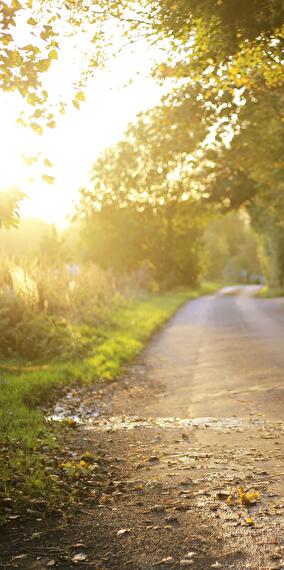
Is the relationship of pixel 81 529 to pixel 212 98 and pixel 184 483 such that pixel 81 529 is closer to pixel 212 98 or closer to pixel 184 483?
pixel 184 483

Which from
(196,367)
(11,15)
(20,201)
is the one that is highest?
(11,15)

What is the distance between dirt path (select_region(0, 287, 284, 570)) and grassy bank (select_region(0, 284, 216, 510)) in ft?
1.51

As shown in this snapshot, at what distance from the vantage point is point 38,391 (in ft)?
35.1

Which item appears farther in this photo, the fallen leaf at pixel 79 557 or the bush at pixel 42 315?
the bush at pixel 42 315

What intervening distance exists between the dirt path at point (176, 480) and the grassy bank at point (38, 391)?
46 centimetres

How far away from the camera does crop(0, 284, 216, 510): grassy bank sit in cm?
653

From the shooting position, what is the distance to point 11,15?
7.50 metres

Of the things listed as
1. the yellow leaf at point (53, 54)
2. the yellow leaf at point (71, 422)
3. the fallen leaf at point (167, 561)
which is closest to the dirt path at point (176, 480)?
the fallen leaf at point (167, 561)

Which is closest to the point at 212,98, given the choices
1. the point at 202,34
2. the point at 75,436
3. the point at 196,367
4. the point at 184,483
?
the point at 202,34

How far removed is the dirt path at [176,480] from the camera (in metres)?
4.93

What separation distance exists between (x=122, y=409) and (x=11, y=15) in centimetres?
596

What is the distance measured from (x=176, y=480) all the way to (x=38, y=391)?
4.65 meters

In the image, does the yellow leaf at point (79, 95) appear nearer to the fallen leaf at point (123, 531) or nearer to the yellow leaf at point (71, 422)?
the yellow leaf at point (71, 422)

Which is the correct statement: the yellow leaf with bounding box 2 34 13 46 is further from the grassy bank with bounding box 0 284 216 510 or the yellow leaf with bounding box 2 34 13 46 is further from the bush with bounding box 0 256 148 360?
the bush with bounding box 0 256 148 360
